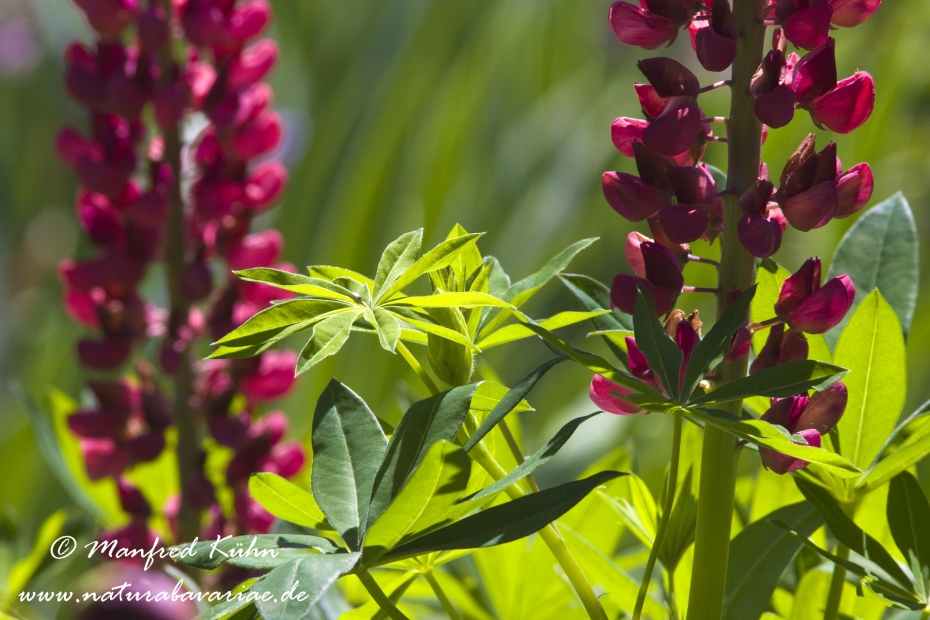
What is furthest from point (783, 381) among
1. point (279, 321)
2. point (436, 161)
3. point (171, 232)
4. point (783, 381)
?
point (436, 161)

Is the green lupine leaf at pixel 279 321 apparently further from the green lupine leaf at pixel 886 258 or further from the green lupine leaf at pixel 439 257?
the green lupine leaf at pixel 886 258

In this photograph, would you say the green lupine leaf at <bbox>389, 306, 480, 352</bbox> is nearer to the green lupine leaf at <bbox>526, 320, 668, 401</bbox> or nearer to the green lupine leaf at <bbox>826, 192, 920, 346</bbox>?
the green lupine leaf at <bbox>526, 320, 668, 401</bbox>

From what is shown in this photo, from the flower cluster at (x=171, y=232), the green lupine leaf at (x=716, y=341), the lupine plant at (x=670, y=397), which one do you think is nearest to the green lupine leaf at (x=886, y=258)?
the lupine plant at (x=670, y=397)

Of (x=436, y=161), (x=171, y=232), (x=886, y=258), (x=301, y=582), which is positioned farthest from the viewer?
(x=436, y=161)

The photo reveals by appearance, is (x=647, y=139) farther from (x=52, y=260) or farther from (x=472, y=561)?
(x=52, y=260)

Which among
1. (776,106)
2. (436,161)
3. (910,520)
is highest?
(776,106)

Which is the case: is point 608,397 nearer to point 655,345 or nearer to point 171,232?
point 655,345

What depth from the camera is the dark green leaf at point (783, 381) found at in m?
0.18

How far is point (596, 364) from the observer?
0.19 m

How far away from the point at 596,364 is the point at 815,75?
0.28 feet

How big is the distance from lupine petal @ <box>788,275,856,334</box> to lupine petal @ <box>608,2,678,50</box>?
68 millimetres

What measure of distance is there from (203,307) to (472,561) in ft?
0.80

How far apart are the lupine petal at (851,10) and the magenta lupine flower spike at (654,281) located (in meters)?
0.07

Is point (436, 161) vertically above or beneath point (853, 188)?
beneath
